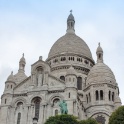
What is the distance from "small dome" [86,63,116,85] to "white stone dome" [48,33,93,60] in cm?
772

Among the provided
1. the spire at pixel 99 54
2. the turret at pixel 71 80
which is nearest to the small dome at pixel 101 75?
the spire at pixel 99 54

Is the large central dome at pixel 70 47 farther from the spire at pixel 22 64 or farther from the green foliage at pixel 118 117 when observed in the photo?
the green foliage at pixel 118 117

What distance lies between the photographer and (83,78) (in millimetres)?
63531

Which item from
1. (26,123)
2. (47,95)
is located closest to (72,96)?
(47,95)

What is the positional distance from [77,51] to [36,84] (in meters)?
18.3

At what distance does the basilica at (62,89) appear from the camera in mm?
48812

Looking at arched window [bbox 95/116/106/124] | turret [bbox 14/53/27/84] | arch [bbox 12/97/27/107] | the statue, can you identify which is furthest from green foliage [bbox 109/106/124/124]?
turret [bbox 14/53/27/84]

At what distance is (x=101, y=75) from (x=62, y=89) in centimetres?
1171

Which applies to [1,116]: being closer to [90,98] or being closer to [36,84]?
[36,84]

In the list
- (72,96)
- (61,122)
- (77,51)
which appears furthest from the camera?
(77,51)

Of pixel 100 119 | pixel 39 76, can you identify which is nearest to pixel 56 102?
pixel 39 76

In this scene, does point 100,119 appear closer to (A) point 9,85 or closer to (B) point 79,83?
(B) point 79,83

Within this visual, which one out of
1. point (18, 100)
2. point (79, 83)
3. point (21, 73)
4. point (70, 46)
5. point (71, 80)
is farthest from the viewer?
point (70, 46)

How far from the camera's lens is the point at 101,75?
194 ft
